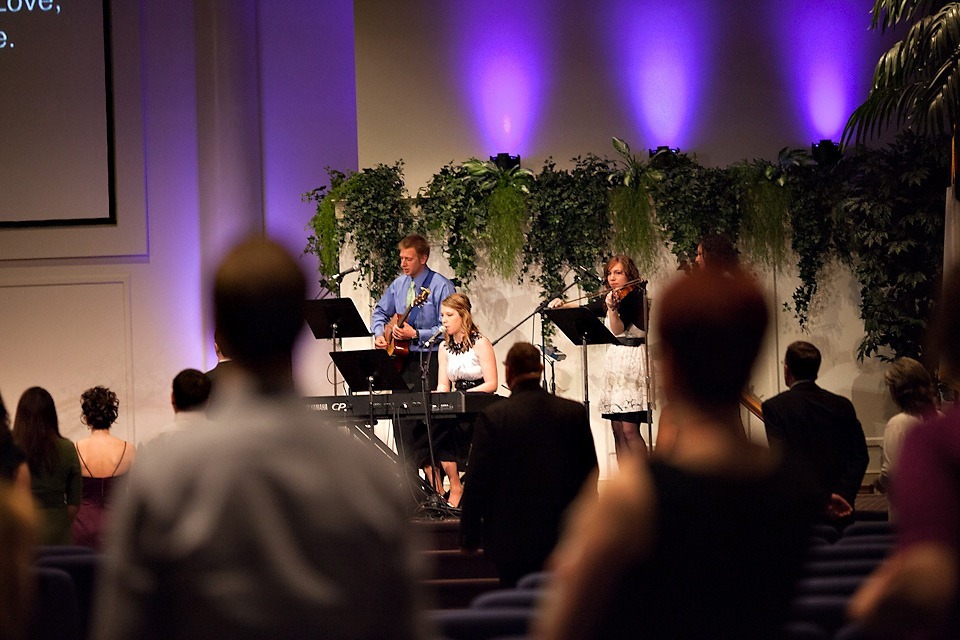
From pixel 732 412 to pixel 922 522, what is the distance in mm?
283

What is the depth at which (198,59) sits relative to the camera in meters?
9.89

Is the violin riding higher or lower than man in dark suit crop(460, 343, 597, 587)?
higher

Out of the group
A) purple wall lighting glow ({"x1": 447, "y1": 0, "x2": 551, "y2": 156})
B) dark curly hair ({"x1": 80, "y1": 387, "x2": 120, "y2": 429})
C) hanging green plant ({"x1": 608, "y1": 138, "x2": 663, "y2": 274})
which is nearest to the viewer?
dark curly hair ({"x1": 80, "y1": 387, "x2": 120, "y2": 429})

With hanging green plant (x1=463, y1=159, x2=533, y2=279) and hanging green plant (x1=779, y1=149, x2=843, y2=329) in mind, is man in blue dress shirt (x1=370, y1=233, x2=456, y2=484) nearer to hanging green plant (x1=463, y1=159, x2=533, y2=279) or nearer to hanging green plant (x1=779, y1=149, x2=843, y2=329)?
hanging green plant (x1=463, y1=159, x2=533, y2=279)

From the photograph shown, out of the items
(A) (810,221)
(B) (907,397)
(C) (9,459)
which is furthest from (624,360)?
(C) (9,459)

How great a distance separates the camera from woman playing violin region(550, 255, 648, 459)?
735 cm

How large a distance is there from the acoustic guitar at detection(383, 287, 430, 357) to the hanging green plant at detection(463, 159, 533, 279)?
985 mm

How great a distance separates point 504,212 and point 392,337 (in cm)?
144

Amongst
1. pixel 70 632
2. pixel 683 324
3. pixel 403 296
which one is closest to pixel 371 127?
pixel 403 296

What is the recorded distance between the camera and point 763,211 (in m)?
8.34

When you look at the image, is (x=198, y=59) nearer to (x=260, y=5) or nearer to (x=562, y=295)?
(x=260, y=5)

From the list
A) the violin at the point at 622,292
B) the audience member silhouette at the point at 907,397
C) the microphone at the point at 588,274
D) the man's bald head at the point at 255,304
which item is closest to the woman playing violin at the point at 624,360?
the violin at the point at 622,292

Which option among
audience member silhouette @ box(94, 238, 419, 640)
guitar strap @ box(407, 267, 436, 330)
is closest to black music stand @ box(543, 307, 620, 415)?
guitar strap @ box(407, 267, 436, 330)

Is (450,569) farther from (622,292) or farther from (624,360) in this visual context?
(622,292)
